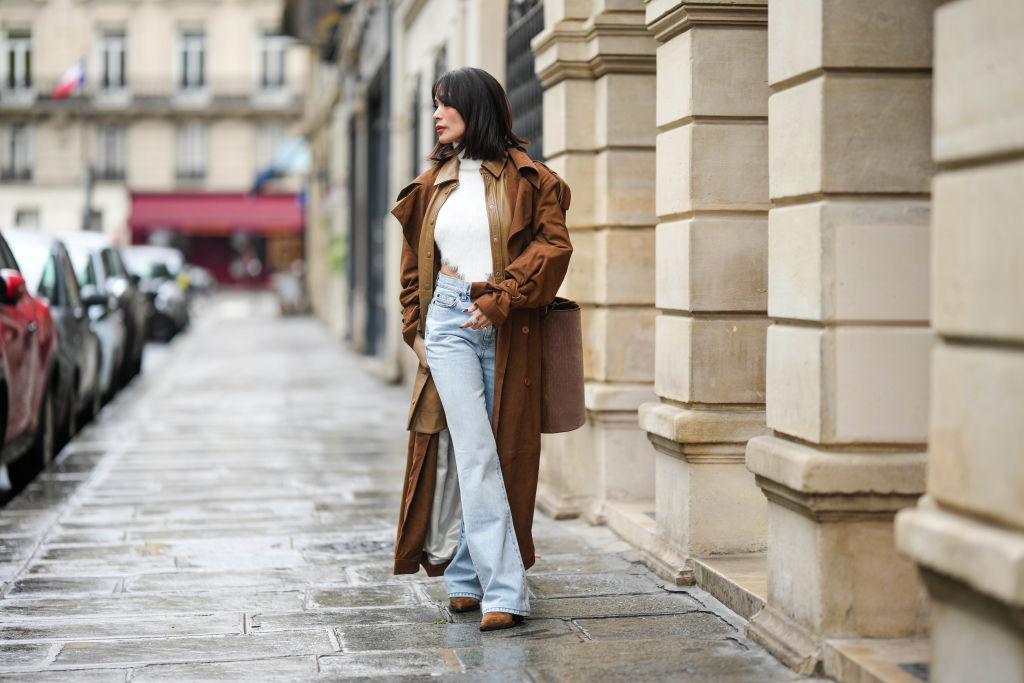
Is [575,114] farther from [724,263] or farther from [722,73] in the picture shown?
[724,263]

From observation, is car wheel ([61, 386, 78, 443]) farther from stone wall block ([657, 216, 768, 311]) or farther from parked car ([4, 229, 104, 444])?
stone wall block ([657, 216, 768, 311])

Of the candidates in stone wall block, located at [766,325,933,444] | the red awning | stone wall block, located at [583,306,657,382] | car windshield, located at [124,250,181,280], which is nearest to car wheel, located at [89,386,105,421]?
stone wall block, located at [583,306,657,382]

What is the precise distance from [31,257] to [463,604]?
23.1 feet

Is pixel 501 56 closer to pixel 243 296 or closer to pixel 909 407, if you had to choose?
pixel 909 407

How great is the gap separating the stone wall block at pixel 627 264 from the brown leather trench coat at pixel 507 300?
6.58 ft

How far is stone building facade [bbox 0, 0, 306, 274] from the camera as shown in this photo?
5578 cm

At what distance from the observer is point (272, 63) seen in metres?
57.8

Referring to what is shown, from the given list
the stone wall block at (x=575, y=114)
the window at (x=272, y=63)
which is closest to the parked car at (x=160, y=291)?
the stone wall block at (x=575, y=114)

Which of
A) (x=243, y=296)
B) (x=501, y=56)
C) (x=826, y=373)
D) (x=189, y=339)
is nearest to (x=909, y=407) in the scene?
(x=826, y=373)

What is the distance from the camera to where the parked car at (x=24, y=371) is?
8391 millimetres

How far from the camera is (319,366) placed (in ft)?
67.7

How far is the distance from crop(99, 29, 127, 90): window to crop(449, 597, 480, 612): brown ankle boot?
2150 inches

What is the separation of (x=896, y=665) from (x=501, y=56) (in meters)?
7.32

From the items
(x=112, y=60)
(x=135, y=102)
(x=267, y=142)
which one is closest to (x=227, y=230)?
(x=267, y=142)
